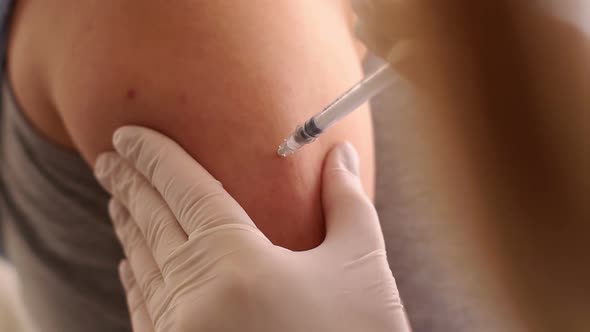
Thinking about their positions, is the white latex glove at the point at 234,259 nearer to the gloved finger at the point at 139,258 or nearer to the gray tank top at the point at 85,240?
the gloved finger at the point at 139,258

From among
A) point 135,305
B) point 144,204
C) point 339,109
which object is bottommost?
point 135,305

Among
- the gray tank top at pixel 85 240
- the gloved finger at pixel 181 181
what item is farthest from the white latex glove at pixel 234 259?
the gray tank top at pixel 85 240

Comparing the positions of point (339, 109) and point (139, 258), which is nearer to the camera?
point (339, 109)

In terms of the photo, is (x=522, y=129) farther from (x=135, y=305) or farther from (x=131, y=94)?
(x=135, y=305)

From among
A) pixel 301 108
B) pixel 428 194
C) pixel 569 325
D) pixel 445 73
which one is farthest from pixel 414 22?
pixel 428 194

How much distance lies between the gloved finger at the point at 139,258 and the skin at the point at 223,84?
13 centimetres

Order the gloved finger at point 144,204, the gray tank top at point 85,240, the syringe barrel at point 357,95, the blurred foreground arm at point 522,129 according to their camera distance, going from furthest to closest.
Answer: the gray tank top at point 85,240, the gloved finger at point 144,204, the syringe barrel at point 357,95, the blurred foreground arm at point 522,129

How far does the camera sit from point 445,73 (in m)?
0.48

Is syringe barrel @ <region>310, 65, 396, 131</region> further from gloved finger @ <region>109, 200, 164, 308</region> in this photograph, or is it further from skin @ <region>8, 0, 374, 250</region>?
gloved finger @ <region>109, 200, 164, 308</region>

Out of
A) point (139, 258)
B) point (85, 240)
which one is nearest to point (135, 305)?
point (139, 258)

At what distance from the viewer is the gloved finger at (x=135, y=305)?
0.78 meters

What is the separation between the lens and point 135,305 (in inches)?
31.7

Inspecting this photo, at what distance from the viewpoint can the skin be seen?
27.0 inches

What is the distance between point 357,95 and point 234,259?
0.25m
